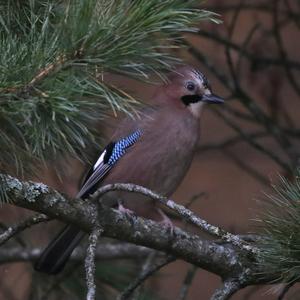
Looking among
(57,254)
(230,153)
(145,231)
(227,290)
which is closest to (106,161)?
(57,254)

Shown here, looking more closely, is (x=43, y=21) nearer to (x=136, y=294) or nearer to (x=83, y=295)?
(x=136, y=294)

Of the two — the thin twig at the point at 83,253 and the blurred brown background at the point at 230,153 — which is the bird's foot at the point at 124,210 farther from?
the blurred brown background at the point at 230,153

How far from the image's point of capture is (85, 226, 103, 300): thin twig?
1696mm

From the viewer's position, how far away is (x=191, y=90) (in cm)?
287

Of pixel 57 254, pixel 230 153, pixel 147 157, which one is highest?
pixel 147 157

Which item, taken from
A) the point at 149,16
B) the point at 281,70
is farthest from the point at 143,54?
the point at 281,70

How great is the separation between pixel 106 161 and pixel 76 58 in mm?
1017

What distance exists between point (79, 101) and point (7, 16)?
0.78 ft

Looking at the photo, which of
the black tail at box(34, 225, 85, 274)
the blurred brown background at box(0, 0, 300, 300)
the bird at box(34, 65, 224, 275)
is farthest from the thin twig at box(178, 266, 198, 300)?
the blurred brown background at box(0, 0, 300, 300)

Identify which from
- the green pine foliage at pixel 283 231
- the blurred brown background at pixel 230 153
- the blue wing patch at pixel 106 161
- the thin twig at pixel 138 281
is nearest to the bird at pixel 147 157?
the blue wing patch at pixel 106 161

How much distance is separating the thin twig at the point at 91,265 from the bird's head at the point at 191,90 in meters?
0.96

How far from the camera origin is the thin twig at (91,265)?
5.57ft

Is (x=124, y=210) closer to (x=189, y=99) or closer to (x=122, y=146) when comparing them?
(x=122, y=146)

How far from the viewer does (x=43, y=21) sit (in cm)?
179
